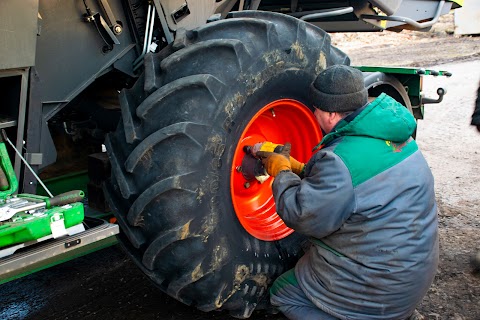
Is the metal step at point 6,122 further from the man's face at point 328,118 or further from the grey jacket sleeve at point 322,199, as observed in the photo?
the man's face at point 328,118

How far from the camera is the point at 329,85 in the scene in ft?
9.00

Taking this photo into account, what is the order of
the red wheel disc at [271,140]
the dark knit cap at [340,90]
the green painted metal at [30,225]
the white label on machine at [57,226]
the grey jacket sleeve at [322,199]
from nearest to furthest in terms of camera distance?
the green painted metal at [30,225]
the white label on machine at [57,226]
the grey jacket sleeve at [322,199]
the dark knit cap at [340,90]
the red wheel disc at [271,140]

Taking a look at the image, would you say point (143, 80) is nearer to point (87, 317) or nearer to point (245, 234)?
point (245, 234)

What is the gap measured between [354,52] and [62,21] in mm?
12814

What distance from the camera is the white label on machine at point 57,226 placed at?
225 centimetres

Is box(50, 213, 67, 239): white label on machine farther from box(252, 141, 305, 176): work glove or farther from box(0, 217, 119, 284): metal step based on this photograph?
box(252, 141, 305, 176): work glove

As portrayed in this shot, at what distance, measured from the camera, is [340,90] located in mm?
2734

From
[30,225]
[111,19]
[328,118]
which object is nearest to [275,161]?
[328,118]

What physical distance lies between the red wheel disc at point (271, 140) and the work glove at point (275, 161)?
0.20 m

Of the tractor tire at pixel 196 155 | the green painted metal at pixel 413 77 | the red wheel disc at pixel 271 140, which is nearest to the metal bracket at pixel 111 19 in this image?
the tractor tire at pixel 196 155

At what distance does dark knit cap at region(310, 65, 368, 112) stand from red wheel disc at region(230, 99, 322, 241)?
1.26ft

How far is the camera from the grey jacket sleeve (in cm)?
257

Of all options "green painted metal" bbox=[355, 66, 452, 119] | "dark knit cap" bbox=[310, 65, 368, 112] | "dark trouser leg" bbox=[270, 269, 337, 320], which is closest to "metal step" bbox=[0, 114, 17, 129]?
"dark knit cap" bbox=[310, 65, 368, 112]

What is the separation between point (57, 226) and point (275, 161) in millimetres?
1168
